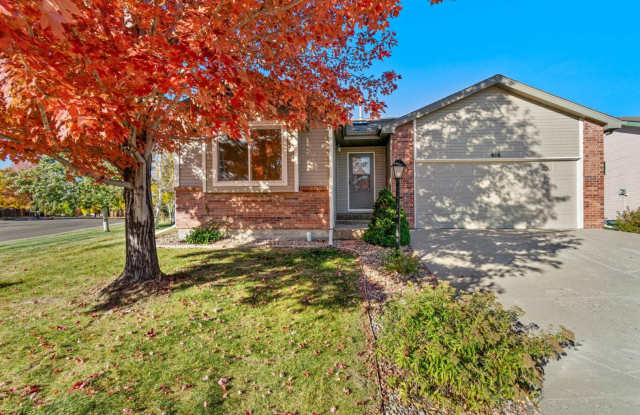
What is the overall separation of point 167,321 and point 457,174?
9433mm

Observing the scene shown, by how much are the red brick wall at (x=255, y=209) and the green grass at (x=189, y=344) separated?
284 cm

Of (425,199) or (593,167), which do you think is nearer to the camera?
(593,167)

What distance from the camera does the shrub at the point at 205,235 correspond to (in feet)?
26.2

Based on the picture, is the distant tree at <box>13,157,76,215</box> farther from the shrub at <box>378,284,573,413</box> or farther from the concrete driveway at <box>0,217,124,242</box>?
the shrub at <box>378,284,573,413</box>

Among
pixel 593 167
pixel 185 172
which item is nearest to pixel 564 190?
pixel 593 167

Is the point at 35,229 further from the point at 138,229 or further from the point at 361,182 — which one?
the point at 361,182

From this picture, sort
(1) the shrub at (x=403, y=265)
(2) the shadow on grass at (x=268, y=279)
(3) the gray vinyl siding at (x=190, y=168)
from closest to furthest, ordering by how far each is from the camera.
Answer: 1. (2) the shadow on grass at (x=268, y=279)
2. (1) the shrub at (x=403, y=265)
3. (3) the gray vinyl siding at (x=190, y=168)

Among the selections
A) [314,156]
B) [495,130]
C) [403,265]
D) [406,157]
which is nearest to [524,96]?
[495,130]

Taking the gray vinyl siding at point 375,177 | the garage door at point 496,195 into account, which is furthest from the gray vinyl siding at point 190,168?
the garage door at point 496,195

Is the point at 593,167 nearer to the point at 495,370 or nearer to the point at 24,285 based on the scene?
the point at 495,370

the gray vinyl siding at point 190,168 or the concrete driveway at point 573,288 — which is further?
the gray vinyl siding at point 190,168

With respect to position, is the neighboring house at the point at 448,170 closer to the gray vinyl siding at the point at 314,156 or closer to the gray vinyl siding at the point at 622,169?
the gray vinyl siding at the point at 314,156

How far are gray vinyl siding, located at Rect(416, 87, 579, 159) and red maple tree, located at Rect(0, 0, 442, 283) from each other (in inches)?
192

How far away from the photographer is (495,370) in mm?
2037
